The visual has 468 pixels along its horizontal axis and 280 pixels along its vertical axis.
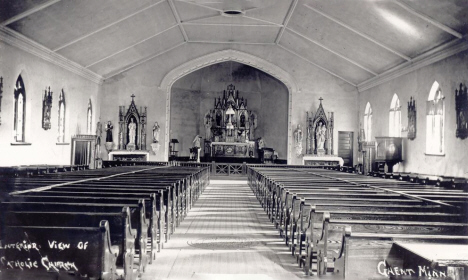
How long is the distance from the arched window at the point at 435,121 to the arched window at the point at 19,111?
1219 cm

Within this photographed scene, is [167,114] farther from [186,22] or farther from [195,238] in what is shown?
[195,238]

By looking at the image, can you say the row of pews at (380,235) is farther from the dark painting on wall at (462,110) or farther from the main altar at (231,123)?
the main altar at (231,123)

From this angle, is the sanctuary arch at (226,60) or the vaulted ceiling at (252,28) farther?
the sanctuary arch at (226,60)

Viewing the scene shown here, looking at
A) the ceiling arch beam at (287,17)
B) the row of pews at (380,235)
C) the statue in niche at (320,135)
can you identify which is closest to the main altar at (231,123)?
the statue in niche at (320,135)

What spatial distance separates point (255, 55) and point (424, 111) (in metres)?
8.83

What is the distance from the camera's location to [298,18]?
16.5 metres

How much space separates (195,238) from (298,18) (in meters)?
11.6

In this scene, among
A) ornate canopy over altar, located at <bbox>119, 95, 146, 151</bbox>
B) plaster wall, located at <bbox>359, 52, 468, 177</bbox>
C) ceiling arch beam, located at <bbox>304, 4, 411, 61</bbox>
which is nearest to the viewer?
plaster wall, located at <bbox>359, 52, 468, 177</bbox>

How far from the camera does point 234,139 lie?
876 inches

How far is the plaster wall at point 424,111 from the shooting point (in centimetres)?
1227

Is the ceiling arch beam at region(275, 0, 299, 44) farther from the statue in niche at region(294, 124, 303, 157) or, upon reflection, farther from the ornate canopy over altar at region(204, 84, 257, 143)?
the statue in niche at region(294, 124, 303, 157)

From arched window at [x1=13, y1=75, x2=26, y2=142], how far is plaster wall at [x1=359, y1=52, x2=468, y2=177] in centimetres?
1218

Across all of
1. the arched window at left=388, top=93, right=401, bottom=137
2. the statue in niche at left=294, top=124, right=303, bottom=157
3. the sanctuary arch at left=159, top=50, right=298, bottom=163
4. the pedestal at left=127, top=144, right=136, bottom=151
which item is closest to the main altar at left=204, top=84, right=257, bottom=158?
the sanctuary arch at left=159, top=50, right=298, bottom=163

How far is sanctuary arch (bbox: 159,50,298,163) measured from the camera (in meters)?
21.1
